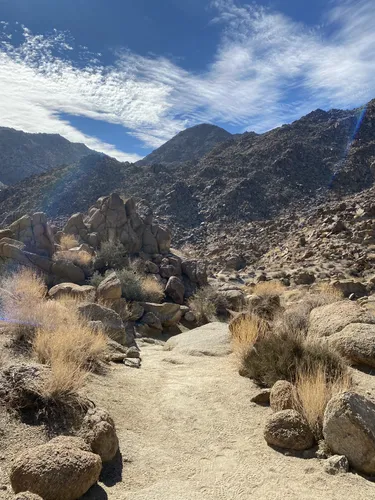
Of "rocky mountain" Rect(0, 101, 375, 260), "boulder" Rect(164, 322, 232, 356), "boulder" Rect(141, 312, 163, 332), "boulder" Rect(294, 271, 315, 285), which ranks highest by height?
"rocky mountain" Rect(0, 101, 375, 260)

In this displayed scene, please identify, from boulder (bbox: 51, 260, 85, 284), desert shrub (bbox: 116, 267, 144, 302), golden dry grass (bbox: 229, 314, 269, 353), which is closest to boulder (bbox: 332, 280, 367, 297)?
desert shrub (bbox: 116, 267, 144, 302)

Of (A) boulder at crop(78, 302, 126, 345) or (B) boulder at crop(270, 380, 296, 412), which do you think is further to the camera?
(A) boulder at crop(78, 302, 126, 345)

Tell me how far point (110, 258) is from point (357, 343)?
1058cm

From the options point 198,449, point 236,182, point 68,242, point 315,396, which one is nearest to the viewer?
point 198,449

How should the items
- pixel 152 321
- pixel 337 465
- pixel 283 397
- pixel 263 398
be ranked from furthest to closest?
pixel 152 321
pixel 263 398
pixel 283 397
pixel 337 465

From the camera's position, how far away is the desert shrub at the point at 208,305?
45.5 ft

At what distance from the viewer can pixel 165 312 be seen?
43.2 ft

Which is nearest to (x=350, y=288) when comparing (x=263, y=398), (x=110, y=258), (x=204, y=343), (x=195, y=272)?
A: (x=195, y=272)

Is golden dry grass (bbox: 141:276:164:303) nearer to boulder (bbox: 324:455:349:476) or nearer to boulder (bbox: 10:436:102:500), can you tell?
boulder (bbox: 324:455:349:476)

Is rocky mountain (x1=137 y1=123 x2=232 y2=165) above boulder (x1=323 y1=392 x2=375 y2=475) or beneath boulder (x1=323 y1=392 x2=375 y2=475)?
above

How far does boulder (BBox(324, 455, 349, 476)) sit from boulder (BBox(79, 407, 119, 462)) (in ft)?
6.56

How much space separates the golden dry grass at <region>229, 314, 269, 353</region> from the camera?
741 cm

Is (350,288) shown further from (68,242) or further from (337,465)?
(337,465)

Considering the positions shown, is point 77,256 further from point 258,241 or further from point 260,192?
point 260,192
